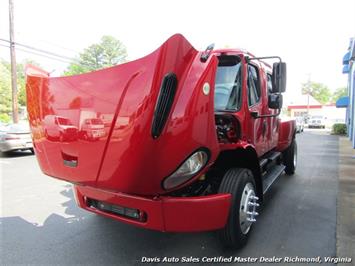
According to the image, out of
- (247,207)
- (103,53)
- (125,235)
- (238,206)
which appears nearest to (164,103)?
(238,206)

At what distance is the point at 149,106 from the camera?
A: 2.09 meters

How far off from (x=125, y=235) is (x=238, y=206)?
5.11 ft

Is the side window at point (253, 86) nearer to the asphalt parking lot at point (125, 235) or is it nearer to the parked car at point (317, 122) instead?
the asphalt parking lot at point (125, 235)

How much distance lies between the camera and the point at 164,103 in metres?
2.16

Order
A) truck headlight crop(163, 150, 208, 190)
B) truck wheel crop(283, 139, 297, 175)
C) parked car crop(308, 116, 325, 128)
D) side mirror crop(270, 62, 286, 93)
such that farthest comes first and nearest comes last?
parked car crop(308, 116, 325, 128)
truck wheel crop(283, 139, 297, 175)
side mirror crop(270, 62, 286, 93)
truck headlight crop(163, 150, 208, 190)

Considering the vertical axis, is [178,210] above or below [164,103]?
below

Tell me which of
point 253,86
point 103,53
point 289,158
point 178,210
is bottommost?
point 289,158

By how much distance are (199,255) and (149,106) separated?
1.89 metres

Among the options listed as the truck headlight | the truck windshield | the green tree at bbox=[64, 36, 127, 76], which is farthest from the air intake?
the green tree at bbox=[64, 36, 127, 76]

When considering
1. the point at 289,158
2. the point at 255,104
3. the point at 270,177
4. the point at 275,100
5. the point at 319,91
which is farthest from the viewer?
the point at 319,91

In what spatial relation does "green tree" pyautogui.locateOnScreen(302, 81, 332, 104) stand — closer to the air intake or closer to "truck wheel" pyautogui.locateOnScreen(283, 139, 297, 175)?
"truck wheel" pyautogui.locateOnScreen(283, 139, 297, 175)

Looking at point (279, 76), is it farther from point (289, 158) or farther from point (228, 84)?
point (289, 158)

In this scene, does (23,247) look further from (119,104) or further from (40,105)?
(119,104)

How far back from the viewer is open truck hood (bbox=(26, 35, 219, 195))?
212 cm
